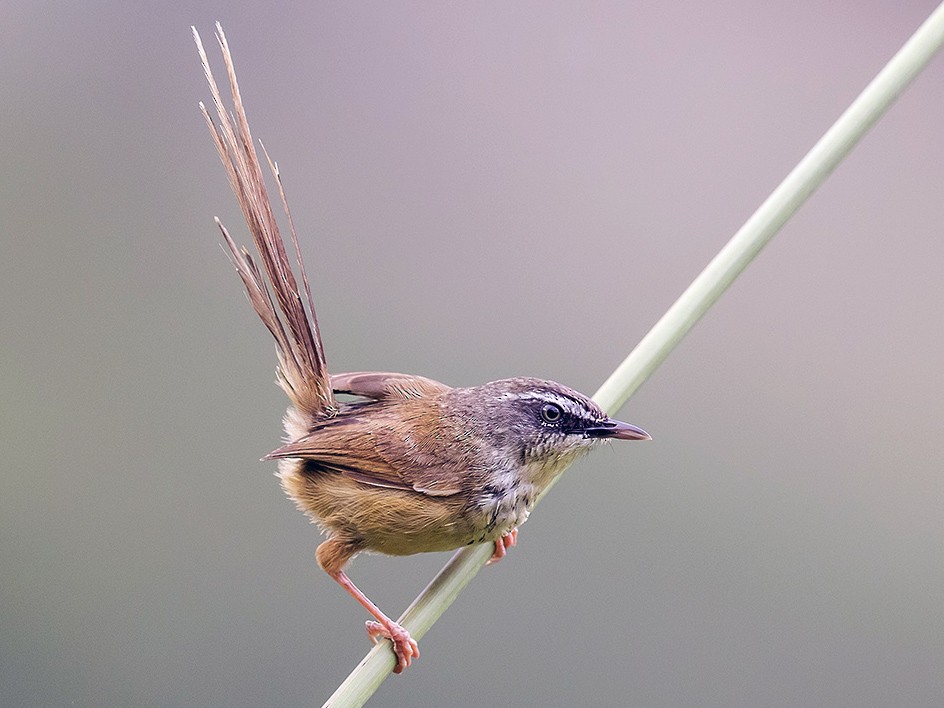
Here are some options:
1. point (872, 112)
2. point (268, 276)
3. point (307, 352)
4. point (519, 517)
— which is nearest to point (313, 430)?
point (307, 352)

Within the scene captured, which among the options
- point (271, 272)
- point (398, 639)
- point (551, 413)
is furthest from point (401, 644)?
point (271, 272)

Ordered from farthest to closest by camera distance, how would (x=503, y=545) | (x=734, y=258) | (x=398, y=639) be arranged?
(x=503, y=545), (x=398, y=639), (x=734, y=258)

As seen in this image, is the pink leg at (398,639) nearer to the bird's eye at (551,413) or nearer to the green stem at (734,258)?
the green stem at (734,258)

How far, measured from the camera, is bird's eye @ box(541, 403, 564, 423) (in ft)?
6.05

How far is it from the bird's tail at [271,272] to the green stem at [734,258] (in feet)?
1.80

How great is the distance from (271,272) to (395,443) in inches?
17.1

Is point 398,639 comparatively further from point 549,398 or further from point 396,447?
point 549,398

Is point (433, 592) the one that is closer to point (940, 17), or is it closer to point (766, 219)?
point (766, 219)

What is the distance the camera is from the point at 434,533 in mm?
1788

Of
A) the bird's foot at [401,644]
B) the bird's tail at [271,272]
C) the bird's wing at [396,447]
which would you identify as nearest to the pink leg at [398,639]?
the bird's foot at [401,644]

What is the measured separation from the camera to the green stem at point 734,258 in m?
1.46

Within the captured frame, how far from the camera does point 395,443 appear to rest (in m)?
1.92

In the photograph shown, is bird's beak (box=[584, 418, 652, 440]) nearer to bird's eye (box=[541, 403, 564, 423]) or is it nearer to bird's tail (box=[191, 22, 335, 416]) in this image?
bird's eye (box=[541, 403, 564, 423])

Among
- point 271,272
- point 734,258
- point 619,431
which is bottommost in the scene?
point 619,431
